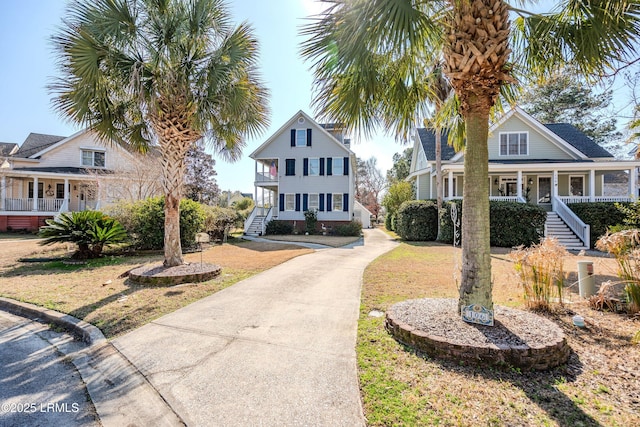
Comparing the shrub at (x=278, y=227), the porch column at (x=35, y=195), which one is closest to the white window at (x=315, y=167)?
the shrub at (x=278, y=227)

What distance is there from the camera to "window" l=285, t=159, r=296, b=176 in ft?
78.2

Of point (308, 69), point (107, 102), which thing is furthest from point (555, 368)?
point (107, 102)

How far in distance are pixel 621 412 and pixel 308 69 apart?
510 centimetres

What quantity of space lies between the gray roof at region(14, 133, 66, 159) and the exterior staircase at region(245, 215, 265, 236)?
17201 mm

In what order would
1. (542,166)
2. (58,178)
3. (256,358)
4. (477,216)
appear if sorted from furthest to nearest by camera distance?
(58,178) < (542,166) < (477,216) < (256,358)

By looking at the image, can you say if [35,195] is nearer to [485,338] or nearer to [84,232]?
[84,232]

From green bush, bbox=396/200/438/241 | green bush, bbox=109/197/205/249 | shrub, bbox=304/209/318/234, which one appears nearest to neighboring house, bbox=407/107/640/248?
green bush, bbox=396/200/438/241

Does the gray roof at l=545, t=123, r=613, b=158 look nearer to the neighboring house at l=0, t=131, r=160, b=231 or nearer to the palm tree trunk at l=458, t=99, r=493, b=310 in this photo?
the palm tree trunk at l=458, t=99, r=493, b=310

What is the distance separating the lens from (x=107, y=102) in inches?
288

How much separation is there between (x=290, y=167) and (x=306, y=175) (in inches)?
58.8

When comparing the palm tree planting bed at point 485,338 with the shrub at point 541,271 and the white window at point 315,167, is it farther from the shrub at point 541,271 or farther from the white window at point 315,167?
the white window at point 315,167

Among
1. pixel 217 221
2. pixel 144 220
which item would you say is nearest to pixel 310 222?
pixel 217 221

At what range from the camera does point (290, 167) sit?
940 inches

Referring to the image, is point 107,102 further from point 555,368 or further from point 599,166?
point 599,166
